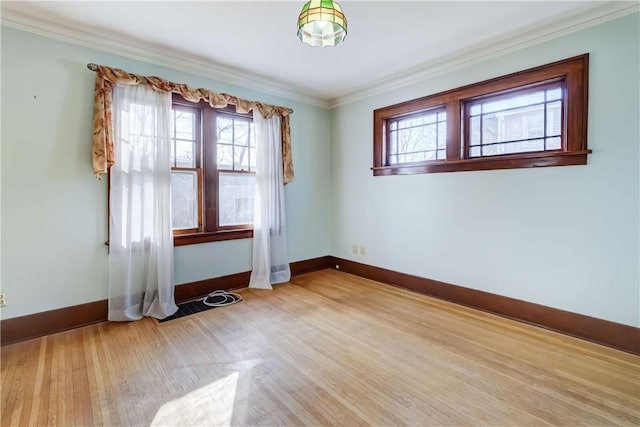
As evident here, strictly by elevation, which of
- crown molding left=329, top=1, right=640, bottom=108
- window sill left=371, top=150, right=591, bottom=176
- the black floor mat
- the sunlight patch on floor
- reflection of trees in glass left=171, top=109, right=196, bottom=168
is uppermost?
crown molding left=329, top=1, right=640, bottom=108

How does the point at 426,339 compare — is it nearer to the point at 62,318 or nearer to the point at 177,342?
the point at 177,342

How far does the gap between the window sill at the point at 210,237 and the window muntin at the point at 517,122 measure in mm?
2760

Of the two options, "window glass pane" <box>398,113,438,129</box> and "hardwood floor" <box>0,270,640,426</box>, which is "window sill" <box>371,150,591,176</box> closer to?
"window glass pane" <box>398,113,438,129</box>

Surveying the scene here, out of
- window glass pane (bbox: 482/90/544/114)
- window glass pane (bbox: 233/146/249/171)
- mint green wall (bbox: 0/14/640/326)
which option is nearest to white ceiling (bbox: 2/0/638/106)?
mint green wall (bbox: 0/14/640/326)

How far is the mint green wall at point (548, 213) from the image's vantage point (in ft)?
7.23

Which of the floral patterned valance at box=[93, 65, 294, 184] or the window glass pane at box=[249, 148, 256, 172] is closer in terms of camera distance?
the floral patterned valance at box=[93, 65, 294, 184]

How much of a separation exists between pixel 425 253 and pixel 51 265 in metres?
3.62

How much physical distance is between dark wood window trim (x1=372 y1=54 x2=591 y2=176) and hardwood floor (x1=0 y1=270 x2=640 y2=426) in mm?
1490

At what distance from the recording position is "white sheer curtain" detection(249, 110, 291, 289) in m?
3.68

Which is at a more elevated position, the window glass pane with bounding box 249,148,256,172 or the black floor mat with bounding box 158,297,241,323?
the window glass pane with bounding box 249,148,256,172

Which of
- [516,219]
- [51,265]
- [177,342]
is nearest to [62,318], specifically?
[51,265]

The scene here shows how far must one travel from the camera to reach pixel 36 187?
239 cm

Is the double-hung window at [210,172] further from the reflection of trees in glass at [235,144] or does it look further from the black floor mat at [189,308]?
the black floor mat at [189,308]

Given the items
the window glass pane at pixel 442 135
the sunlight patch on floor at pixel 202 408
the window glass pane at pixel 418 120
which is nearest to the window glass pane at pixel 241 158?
the window glass pane at pixel 418 120
